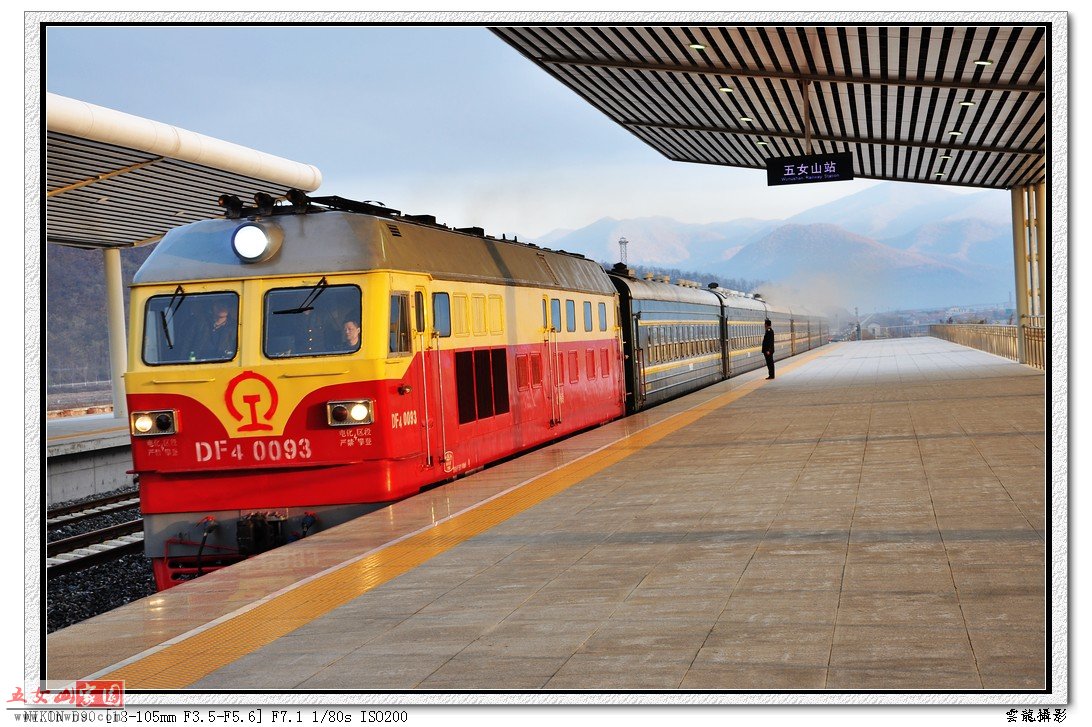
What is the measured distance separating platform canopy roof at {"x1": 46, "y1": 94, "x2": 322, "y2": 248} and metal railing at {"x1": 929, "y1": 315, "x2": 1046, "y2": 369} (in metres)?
15.0

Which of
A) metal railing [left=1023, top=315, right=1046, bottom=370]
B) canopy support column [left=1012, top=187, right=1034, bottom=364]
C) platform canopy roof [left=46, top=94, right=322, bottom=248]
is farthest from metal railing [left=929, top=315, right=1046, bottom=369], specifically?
platform canopy roof [left=46, top=94, right=322, bottom=248]

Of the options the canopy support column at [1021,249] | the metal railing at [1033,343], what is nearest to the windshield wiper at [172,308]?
the metal railing at [1033,343]

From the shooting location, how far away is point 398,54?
22.7 feet

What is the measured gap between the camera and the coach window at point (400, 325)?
10957mm

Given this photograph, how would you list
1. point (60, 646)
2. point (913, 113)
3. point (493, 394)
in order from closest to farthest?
1. point (60, 646)
2. point (493, 394)
3. point (913, 113)

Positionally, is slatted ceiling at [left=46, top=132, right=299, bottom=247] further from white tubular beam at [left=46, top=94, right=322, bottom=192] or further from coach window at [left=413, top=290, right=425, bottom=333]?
coach window at [left=413, top=290, right=425, bottom=333]

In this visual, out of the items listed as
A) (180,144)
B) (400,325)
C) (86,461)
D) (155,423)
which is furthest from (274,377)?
(86,461)

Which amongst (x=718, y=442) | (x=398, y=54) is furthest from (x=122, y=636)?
(x=718, y=442)

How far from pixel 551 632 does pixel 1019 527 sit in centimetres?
411

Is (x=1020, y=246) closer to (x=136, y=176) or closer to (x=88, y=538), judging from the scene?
(x=136, y=176)

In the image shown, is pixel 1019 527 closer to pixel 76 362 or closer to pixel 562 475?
pixel 562 475

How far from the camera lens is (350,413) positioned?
10.5m

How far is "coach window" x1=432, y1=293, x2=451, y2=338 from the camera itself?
1209 cm

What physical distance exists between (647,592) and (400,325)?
15.8 ft
